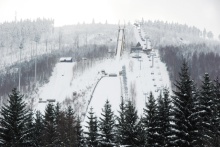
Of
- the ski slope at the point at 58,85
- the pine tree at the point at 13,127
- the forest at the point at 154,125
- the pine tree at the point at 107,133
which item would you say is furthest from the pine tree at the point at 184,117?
the ski slope at the point at 58,85

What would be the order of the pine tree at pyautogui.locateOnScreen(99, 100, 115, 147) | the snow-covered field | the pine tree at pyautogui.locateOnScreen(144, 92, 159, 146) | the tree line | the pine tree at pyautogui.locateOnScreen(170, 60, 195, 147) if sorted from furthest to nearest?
the tree line, the snow-covered field, the pine tree at pyautogui.locateOnScreen(99, 100, 115, 147), the pine tree at pyautogui.locateOnScreen(144, 92, 159, 146), the pine tree at pyautogui.locateOnScreen(170, 60, 195, 147)

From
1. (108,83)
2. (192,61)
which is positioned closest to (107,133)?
(108,83)

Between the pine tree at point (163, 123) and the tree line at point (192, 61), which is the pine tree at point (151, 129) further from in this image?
the tree line at point (192, 61)

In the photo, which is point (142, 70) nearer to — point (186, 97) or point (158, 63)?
point (158, 63)

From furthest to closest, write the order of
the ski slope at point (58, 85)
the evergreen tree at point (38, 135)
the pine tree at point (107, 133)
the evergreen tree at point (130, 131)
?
the ski slope at point (58, 85), the evergreen tree at point (38, 135), the pine tree at point (107, 133), the evergreen tree at point (130, 131)

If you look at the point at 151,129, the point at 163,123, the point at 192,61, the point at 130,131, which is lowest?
the point at 130,131

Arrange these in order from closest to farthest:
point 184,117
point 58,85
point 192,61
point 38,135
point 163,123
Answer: point 184,117 → point 163,123 → point 38,135 → point 58,85 → point 192,61

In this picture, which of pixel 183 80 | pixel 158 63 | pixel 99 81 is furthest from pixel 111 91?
pixel 183 80

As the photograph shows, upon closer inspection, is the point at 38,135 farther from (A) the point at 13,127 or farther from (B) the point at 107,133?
(B) the point at 107,133

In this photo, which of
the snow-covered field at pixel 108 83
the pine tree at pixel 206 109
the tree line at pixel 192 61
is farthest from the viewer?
the tree line at pixel 192 61

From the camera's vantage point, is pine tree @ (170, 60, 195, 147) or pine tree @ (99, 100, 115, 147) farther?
pine tree @ (99, 100, 115, 147)

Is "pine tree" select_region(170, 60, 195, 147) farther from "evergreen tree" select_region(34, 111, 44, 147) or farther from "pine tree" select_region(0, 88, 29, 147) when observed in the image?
"evergreen tree" select_region(34, 111, 44, 147)

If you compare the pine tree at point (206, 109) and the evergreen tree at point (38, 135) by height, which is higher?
the pine tree at point (206, 109)

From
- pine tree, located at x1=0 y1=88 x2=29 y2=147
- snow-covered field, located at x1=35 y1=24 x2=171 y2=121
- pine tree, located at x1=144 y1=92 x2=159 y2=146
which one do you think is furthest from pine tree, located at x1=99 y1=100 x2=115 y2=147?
snow-covered field, located at x1=35 y1=24 x2=171 y2=121
